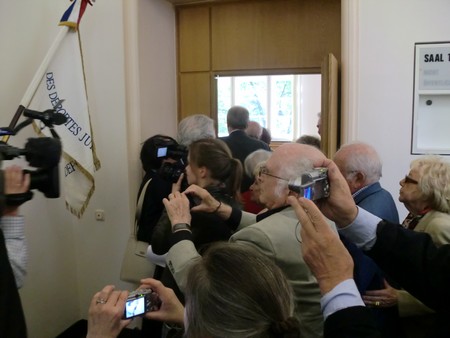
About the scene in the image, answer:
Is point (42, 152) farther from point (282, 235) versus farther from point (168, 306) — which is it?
point (282, 235)

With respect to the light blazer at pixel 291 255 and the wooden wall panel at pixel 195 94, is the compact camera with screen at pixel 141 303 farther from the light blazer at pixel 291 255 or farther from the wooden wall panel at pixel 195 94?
the wooden wall panel at pixel 195 94

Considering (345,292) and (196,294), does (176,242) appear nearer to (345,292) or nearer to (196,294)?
(196,294)

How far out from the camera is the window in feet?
18.9

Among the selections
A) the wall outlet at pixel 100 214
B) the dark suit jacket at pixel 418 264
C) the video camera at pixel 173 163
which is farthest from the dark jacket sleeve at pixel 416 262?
the wall outlet at pixel 100 214

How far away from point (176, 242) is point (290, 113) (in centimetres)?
498

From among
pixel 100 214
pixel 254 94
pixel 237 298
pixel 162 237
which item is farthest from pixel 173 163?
pixel 254 94

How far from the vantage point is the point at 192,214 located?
5.76 feet

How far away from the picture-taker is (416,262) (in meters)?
1.09

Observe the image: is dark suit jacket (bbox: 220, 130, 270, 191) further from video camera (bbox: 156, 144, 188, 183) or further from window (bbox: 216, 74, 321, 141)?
window (bbox: 216, 74, 321, 141)

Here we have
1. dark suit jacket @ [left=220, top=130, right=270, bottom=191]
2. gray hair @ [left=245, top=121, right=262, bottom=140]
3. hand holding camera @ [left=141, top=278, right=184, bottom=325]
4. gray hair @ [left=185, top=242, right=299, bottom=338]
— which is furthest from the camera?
gray hair @ [left=245, top=121, right=262, bottom=140]

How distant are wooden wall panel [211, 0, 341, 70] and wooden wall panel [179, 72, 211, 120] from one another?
159mm

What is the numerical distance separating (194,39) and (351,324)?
2973mm

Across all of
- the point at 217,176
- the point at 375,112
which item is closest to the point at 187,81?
the point at 375,112

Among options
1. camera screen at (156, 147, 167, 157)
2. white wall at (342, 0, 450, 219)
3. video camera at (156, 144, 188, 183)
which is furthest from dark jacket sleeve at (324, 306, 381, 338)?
white wall at (342, 0, 450, 219)
